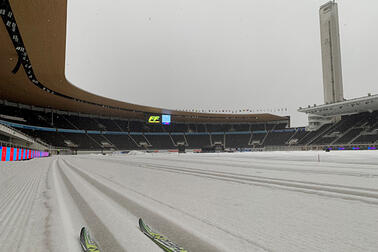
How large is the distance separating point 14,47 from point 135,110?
27414 millimetres

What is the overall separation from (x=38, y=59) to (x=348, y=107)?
45369mm

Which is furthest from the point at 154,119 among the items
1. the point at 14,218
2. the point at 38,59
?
the point at 14,218

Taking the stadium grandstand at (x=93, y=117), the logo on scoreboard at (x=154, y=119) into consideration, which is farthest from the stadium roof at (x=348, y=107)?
the logo on scoreboard at (x=154, y=119)

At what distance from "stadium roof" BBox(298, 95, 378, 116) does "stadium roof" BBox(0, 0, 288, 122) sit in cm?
3313

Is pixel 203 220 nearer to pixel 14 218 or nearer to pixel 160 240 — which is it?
pixel 160 240

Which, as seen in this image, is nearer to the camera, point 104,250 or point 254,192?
point 104,250

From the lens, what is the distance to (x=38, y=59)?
19.3m

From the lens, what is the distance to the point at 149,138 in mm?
49719

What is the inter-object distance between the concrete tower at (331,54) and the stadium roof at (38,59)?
44.3 m

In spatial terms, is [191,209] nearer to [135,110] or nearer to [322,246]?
[322,246]

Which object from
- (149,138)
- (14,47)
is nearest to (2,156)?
(14,47)

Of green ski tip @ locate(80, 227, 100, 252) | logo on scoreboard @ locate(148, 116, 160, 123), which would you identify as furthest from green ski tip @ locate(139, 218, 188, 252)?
logo on scoreboard @ locate(148, 116, 160, 123)

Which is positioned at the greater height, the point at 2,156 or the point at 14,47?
the point at 14,47

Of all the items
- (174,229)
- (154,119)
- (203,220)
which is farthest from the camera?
(154,119)
